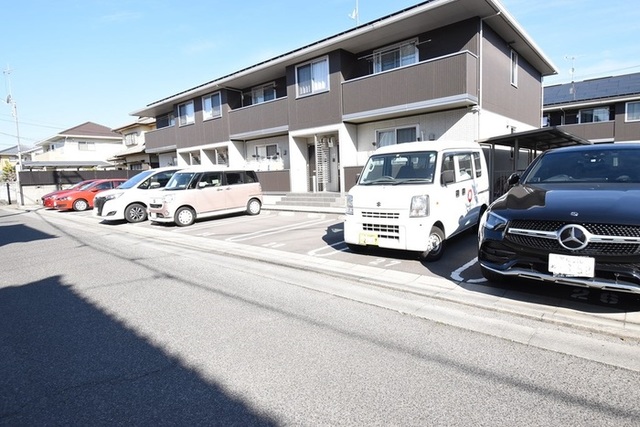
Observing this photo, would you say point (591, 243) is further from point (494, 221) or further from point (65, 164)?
point (65, 164)

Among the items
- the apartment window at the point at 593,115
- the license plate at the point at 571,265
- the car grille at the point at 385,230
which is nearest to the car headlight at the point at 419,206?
the car grille at the point at 385,230

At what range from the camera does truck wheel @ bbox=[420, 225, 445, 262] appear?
587 centimetres

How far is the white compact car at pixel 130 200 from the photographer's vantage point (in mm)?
12477

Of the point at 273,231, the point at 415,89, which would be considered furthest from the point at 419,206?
the point at 415,89

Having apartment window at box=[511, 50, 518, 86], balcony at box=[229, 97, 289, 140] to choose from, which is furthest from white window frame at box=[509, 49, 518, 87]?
balcony at box=[229, 97, 289, 140]

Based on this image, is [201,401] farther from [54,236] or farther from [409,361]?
[54,236]

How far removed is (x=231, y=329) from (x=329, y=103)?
12.1 meters

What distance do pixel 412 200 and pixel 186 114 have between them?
20480 mm

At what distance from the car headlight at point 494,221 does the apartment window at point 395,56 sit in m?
10.2

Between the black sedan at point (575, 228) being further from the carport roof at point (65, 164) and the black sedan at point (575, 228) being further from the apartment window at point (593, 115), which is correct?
the carport roof at point (65, 164)

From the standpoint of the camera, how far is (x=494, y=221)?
4094mm

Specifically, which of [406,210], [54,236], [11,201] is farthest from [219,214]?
[11,201]

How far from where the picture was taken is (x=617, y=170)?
4.54 meters

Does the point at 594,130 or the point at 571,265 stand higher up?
the point at 594,130
